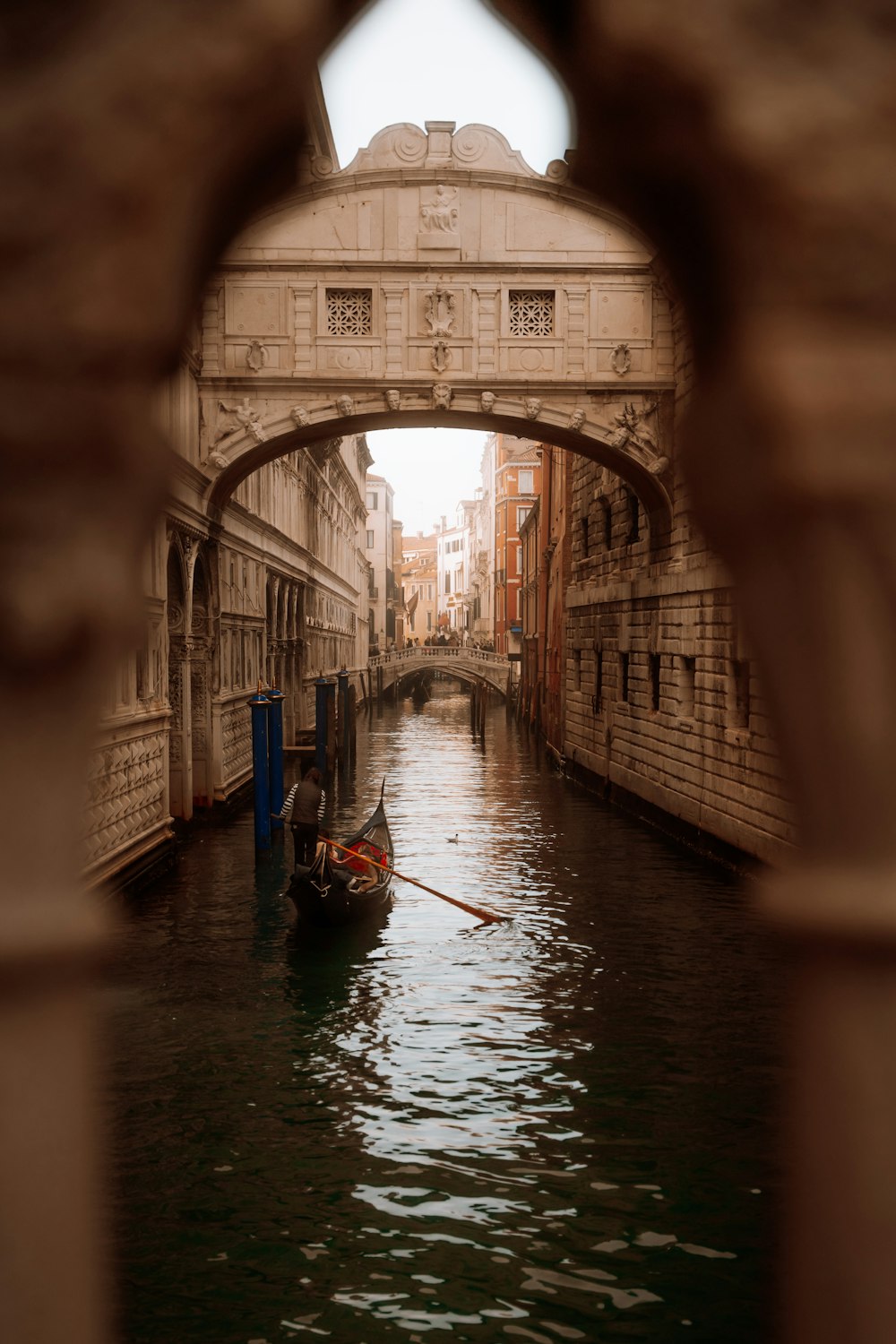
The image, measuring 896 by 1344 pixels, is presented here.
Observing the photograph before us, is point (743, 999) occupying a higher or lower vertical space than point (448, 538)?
lower

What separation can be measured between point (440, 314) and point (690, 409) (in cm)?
1319

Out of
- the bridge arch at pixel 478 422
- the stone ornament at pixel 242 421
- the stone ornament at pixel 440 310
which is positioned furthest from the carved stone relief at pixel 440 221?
the stone ornament at pixel 242 421

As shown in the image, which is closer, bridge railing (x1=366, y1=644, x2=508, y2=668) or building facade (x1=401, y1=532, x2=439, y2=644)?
bridge railing (x1=366, y1=644, x2=508, y2=668)

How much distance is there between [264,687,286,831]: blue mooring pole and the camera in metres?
13.6

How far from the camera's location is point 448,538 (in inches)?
3447

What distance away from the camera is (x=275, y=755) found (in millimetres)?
14211

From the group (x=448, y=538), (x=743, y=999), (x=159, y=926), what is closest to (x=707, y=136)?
(x=743, y=999)

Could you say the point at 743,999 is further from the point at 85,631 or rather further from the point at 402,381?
the point at 402,381

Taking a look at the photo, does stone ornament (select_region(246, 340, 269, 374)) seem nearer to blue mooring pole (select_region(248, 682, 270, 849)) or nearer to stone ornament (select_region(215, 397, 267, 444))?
stone ornament (select_region(215, 397, 267, 444))

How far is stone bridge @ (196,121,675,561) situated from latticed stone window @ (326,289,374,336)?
0.05 feet

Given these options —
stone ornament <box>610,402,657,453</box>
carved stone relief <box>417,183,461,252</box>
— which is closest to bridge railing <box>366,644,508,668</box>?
stone ornament <box>610,402,657,453</box>

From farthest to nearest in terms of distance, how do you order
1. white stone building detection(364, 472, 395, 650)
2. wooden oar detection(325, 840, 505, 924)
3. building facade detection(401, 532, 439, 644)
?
building facade detection(401, 532, 439, 644)
white stone building detection(364, 472, 395, 650)
wooden oar detection(325, 840, 505, 924)

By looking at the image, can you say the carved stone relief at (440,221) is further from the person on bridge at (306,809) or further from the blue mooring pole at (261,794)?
the person on bridge at (306,809)

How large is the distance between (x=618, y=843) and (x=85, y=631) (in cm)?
1297
